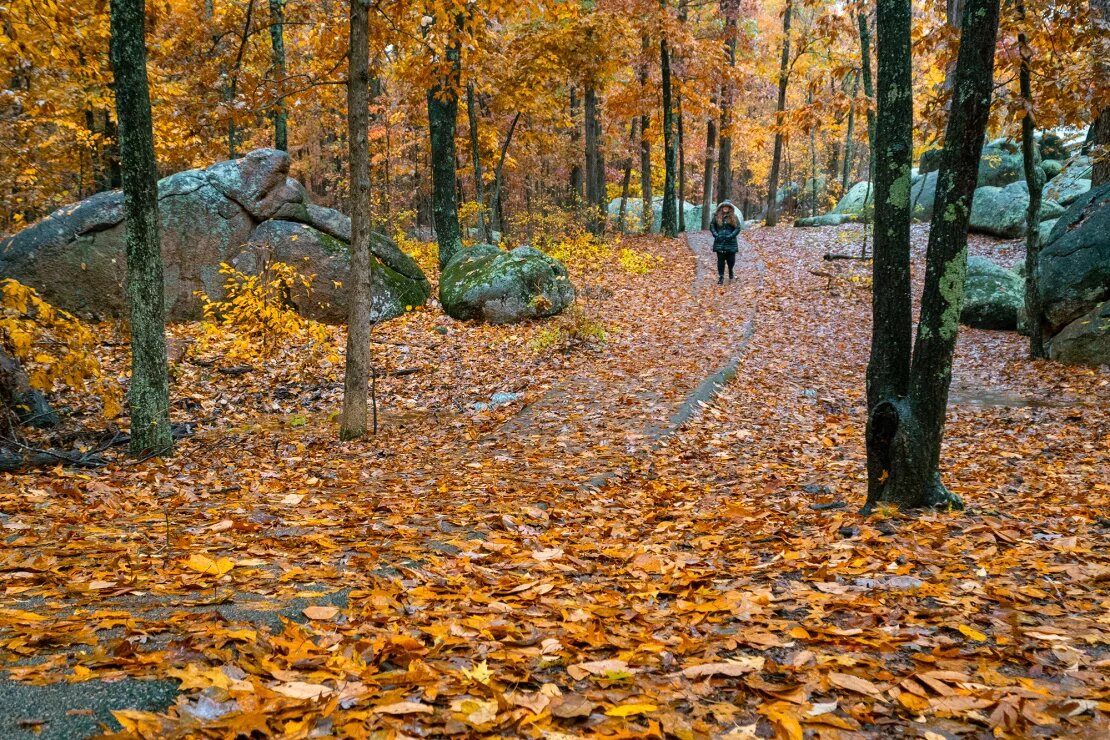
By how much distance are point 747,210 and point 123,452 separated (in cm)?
5112

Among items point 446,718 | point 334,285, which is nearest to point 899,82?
point 446,718

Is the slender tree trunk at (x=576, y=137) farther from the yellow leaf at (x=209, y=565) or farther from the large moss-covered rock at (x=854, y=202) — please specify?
the yellow leaf at (x=209, y=565)

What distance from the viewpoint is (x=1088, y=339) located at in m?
9.51

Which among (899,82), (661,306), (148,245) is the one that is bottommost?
(661,306)

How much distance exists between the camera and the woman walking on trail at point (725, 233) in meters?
15.0

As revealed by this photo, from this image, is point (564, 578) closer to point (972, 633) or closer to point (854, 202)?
point (972, 633)

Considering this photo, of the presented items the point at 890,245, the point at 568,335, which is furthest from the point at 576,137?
the point at 890,245

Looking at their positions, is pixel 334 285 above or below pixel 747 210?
below

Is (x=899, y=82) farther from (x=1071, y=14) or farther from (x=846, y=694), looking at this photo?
(x=1071, y=14)

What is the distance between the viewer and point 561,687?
2.17 meters

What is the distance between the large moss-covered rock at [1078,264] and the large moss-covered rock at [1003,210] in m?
8.87

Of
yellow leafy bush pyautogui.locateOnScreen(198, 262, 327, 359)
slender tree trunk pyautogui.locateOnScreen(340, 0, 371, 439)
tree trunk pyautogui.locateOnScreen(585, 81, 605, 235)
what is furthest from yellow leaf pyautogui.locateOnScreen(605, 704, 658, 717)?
tree trunk pyautogui.locateOnScreen(585, 81, 605, 235)

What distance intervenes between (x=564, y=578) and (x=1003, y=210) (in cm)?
2108

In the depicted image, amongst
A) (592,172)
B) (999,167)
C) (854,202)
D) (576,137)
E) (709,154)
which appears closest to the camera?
(592,172)
